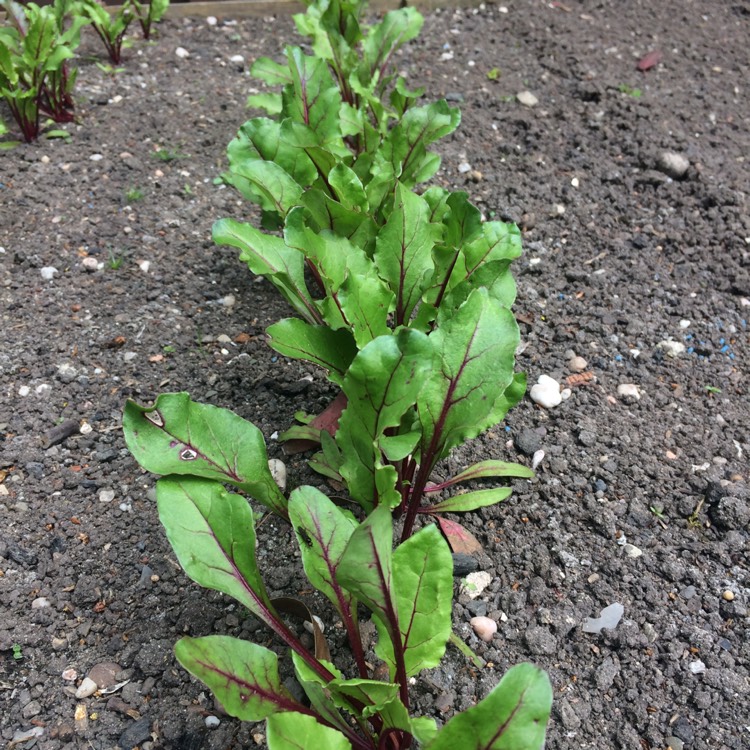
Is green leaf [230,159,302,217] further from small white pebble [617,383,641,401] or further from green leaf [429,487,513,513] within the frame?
small white pebble [617,383,641,401]

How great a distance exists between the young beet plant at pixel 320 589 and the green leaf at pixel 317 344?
0.21 m

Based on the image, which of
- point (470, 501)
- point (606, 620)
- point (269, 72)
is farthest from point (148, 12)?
point (606, 620)

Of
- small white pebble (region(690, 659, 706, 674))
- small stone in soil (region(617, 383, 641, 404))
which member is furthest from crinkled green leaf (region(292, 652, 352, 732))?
small stone in soil (region(617, 383, 641, 404))

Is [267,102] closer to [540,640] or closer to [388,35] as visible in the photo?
[388,35]

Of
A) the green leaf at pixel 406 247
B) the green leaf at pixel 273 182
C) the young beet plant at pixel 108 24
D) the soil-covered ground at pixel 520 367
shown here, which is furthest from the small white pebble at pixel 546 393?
the young beet plant at pixel 108 24

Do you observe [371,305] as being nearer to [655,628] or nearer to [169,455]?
[169,455]

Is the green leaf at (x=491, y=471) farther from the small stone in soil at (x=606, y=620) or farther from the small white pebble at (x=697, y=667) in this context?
the small white pebble at (x=697, y=667)

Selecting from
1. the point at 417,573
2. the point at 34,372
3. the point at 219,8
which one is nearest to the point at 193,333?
the point at 34,372

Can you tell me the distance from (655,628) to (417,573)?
0.71 metres

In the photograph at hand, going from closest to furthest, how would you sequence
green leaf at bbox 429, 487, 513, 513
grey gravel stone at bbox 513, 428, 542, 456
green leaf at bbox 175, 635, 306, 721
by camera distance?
green leaf at bbox 175, 635, 306, 721, green leaf at bbox 429, 487, 513, 513, grey gravel stone at bbox 513, 428, 542, 456

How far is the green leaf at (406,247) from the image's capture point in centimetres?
172

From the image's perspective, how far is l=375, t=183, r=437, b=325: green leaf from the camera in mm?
1716

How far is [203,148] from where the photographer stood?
3027 mm

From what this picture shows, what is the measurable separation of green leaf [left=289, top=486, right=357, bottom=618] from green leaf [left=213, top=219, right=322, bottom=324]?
632mm
